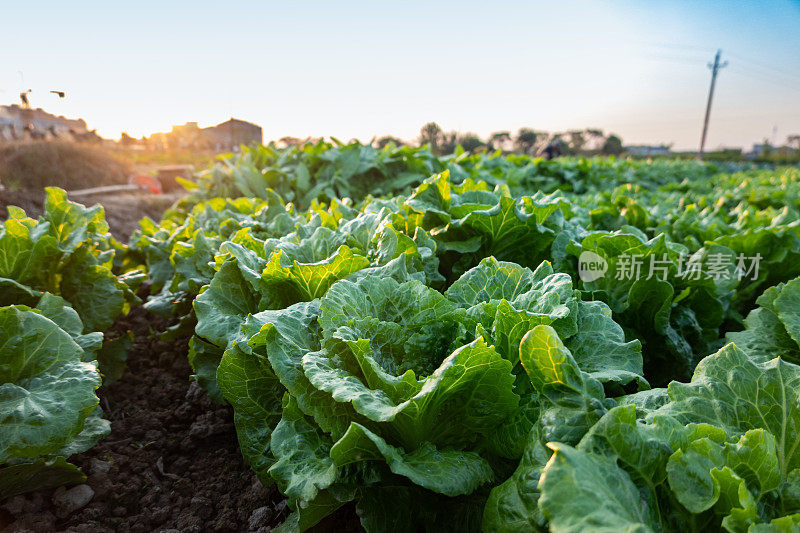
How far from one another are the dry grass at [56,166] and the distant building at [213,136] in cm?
324

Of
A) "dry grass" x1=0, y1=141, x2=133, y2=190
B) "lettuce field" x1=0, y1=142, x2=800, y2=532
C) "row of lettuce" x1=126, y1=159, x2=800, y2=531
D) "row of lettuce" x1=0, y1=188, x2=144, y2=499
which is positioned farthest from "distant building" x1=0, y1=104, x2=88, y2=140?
"row of lettuce" x1=126, y1=159, x2=800, y2=531

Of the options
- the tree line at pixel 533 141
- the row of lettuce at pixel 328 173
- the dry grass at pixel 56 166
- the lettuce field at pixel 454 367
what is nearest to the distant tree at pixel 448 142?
the tree line at pixel 533 141

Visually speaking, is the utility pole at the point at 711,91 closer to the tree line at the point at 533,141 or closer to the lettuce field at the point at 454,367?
the tree line at the point at 533,141

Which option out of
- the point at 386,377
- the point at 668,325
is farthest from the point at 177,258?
the point at 668,325

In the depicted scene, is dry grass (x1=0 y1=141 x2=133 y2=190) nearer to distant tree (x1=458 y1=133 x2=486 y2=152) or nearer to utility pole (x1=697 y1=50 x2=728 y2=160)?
distant tree (x1=458 y1=133 x2=486 y2=152)

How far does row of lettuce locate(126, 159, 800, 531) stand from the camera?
1097 millimetres

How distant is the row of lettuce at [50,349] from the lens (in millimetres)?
1680

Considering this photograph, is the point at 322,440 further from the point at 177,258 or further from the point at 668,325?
the point at 177,258

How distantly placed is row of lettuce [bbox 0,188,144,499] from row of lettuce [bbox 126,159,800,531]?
1.65 feet

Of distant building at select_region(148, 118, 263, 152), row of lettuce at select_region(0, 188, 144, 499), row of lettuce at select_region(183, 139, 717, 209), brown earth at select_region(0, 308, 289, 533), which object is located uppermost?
distant building at select_region(148, 118, 263, 152)

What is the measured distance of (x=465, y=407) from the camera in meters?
A: 1.46

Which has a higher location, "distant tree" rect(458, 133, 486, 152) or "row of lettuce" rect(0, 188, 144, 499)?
"distant tree" rect(458, 133, 486, 152)

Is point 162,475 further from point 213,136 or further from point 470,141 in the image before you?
point 470,141

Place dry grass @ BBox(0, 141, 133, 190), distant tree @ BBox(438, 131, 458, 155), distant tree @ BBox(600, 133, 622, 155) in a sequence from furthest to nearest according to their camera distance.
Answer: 1. distant tree @ BBox(600, 133, 622, 155)
2. distant tree @ BBox(438, 131, 458, 155)
3. dry grass @ BBox(0, 141, 133, 190)
